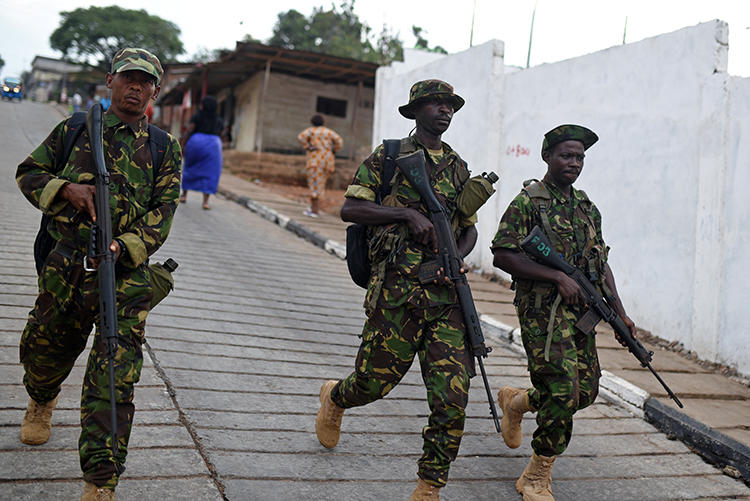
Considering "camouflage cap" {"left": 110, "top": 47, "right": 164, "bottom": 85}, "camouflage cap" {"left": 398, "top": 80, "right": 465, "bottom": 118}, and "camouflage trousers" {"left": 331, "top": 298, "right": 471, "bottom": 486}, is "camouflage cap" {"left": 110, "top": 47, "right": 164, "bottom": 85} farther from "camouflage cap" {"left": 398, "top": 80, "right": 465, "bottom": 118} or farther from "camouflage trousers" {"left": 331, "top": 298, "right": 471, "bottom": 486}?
"camouflage trousers" {"left": 331, "top": 298, "right": 471, "bottom": 486}

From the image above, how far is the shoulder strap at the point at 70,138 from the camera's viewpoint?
2.86 metres

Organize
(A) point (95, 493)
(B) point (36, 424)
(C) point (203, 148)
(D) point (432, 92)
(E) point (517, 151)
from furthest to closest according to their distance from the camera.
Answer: (C) point (203, 148) < (E) point (517, 151) < (D) point (432, 92) < (B) point (36, 424) < (A) point (95, 493)

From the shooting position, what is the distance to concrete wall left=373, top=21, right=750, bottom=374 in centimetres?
618

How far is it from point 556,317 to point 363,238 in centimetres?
102

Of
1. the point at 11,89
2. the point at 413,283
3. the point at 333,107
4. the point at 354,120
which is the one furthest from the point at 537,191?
the point at 11,89

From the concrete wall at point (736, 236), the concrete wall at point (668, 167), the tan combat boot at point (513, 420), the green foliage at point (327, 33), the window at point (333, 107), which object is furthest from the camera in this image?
the green foliage at point (327, 33)

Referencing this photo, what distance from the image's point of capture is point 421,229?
3.21 metres

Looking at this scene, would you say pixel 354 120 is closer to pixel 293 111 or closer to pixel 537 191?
pixel 293 111

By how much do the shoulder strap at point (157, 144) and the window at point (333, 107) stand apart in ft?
65.1

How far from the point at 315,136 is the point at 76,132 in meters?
9.62

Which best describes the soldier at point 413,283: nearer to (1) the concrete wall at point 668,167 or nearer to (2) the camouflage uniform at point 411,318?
(2) the camouflage uniform at point 411,318

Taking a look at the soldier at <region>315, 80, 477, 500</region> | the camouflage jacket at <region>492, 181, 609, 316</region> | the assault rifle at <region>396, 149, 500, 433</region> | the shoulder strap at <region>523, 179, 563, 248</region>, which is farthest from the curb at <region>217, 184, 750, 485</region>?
the soldier at <region>315, 80, 477, 500</region>

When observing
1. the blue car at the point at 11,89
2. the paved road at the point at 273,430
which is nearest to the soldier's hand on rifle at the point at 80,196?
the paved road at the point at 273,430

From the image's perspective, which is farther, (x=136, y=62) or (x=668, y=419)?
(x=668, y=419)
